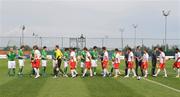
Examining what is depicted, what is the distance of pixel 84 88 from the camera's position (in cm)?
2120

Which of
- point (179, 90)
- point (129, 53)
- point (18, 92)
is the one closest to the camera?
point (18, 92)

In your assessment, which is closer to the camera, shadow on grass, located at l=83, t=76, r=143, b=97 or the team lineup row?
shadow on grass, located at l=83, t=76, r=143, b=97

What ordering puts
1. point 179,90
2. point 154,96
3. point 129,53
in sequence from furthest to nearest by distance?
point 129,53
point 179,90
point 154,96

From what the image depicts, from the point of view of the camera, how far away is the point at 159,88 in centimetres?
2145

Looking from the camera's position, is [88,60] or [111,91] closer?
[111,91]

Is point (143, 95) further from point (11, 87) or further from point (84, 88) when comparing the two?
point (11, 87)

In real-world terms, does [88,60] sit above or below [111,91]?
above

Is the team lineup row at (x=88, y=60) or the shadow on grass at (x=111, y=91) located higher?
the team lineup row at (x=88, y=60)

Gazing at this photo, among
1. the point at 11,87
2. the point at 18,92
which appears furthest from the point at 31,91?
the point at 11,87

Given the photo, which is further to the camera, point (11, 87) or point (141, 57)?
point (141, 57)

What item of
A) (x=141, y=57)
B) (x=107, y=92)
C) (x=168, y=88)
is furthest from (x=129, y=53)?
(x=107, y=92)

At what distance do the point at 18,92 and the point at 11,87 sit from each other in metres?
2.49

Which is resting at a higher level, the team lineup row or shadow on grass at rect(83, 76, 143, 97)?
the team lineup row

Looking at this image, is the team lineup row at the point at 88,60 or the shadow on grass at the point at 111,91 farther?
the team lineup row at the point at 88,60
